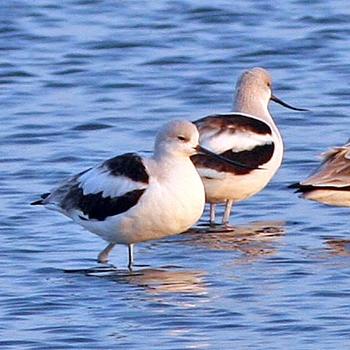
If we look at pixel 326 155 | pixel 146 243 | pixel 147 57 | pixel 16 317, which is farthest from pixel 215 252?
pixel 147 57

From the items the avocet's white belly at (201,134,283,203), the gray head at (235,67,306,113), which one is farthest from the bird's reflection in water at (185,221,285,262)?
the gray head at (235,67,306,113)

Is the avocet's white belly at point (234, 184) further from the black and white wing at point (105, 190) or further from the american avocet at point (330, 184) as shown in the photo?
the black and white wing at point (105, 190)

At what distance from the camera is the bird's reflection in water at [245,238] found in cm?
1177

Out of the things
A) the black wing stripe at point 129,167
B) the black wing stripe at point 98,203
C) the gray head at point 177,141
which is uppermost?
the gray head at point 177,141

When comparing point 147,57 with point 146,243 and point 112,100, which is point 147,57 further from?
point 146,243

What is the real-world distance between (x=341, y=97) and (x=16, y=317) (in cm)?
685

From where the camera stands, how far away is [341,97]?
1627 centimetres

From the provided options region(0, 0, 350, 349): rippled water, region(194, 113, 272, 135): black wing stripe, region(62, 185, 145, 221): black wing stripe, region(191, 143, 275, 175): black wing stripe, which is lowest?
region(0, 0, 350, 349): rippled water

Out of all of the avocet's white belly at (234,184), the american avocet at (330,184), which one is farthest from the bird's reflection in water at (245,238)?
the american avocet at (330,184)

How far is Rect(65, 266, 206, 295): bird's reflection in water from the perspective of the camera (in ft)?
Result: 34.9

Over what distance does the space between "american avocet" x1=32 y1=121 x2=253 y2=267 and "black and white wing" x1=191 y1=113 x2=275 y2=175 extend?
940 mm

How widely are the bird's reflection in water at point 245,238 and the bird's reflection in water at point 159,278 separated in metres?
0.56

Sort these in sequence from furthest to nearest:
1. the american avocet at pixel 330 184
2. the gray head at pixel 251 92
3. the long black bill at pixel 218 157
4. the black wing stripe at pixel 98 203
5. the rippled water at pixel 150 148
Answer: the gray head at pixel 251 92 < the american avocet at pixel 330 184 < the long black bill at pixel 218 157 < the black wing stripe at pixel 98 203 < the rippled water at pixel 150 148

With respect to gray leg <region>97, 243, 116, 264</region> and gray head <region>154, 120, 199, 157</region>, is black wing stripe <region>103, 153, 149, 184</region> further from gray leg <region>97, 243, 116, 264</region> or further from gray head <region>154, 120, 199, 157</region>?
gray leg <region>97, 243, 116, 264</region>
